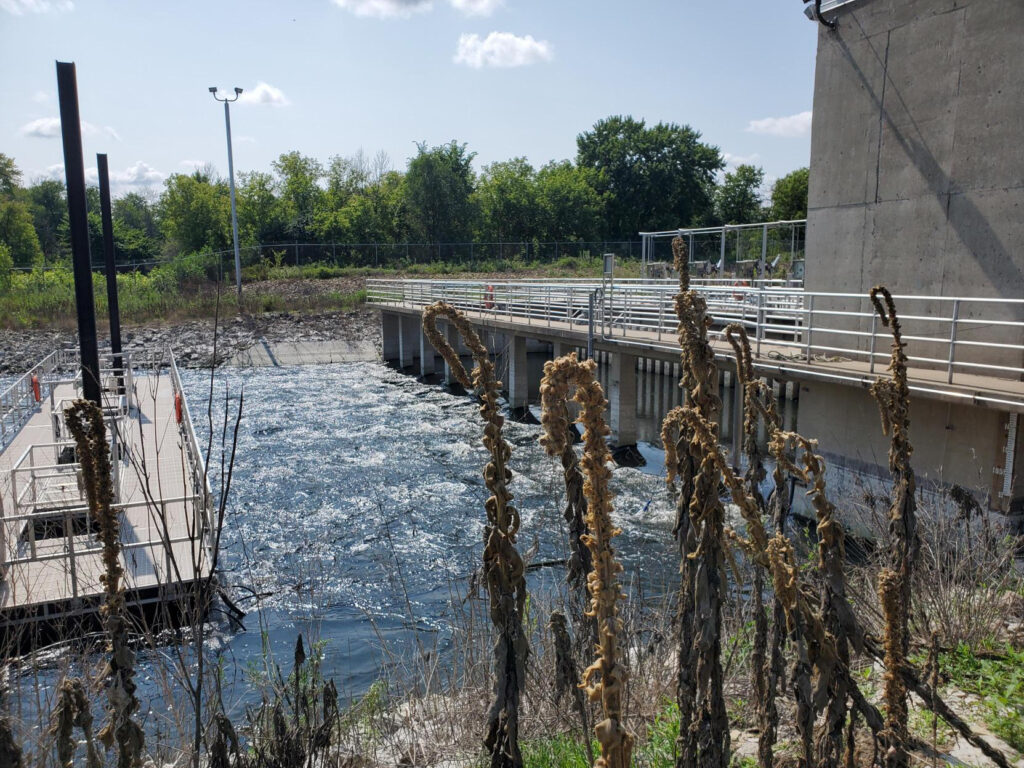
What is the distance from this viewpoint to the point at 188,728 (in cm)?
490

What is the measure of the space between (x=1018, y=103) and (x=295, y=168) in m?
69.9

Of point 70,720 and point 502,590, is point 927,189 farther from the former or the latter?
point 70,720

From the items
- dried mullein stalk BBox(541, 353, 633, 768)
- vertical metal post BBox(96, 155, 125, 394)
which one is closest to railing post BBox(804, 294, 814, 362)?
dried mullein stalk BBox(541, 353, 633, 768)

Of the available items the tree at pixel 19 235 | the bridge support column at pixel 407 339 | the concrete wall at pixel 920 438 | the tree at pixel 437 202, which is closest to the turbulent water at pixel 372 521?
the concrete wall at pixel 920 438

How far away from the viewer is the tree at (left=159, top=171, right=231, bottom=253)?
64.4 metres

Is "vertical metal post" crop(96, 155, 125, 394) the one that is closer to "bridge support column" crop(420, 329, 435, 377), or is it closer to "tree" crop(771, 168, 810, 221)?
"bridge support column" crop(420, 329, 435, 377)

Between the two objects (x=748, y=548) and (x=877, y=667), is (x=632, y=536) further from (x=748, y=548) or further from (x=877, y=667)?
(x=748, y=548)

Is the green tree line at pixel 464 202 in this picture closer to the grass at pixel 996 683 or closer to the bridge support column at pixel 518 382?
the bridge support column at pixel 518 382

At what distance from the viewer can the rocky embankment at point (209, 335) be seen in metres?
34.2

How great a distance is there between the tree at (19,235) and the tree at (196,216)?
1486cm

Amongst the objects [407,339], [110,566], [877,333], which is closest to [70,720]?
[110,566]

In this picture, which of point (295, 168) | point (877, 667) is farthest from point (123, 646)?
point (295, 168)

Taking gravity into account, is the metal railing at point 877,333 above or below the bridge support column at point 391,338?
above

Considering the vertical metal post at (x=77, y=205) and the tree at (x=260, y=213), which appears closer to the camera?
the vertical metal post at (x=77, y=205)
